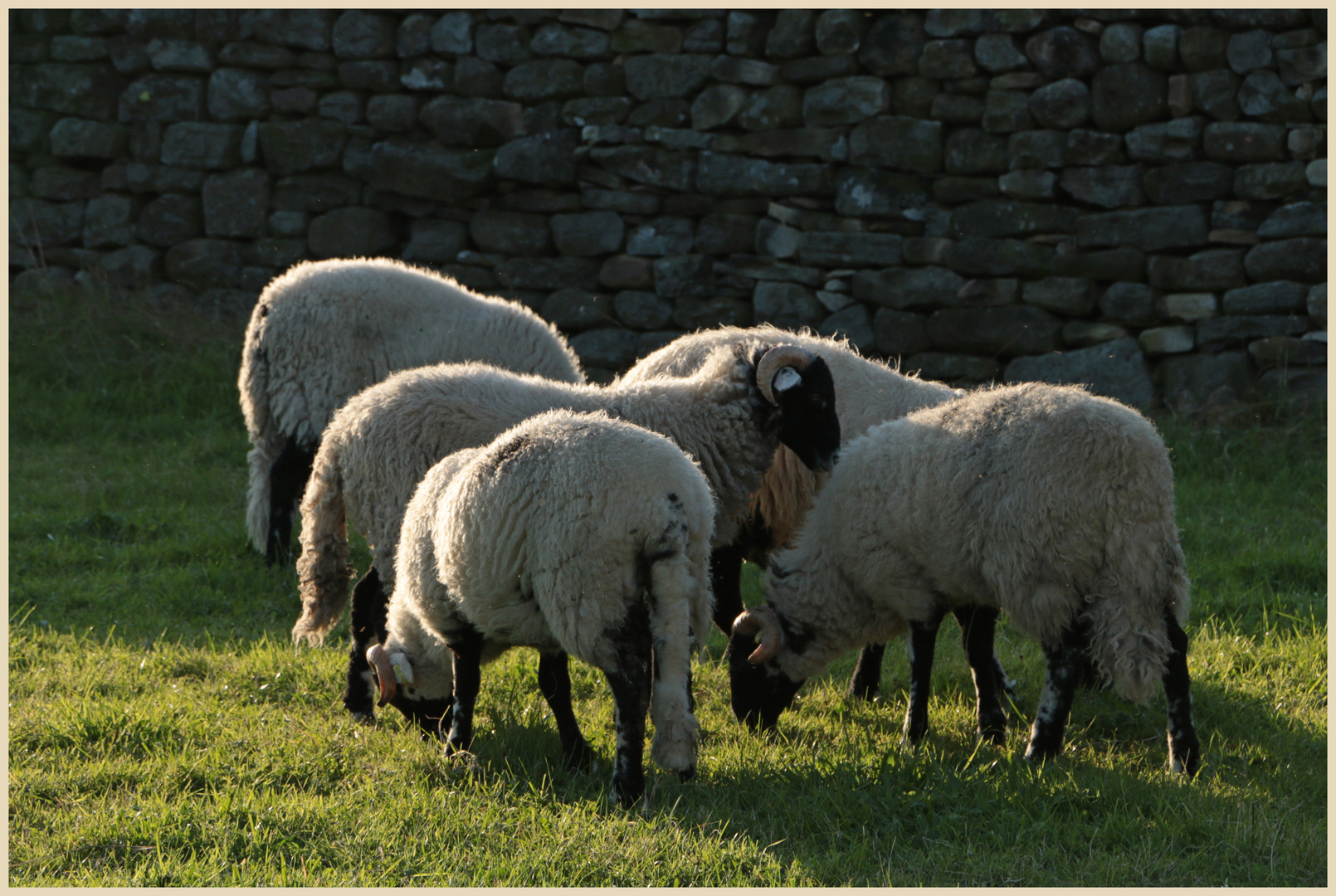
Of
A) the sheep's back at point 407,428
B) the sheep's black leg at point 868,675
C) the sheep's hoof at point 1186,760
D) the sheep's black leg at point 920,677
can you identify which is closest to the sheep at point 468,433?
the sheep's back at point 407,428

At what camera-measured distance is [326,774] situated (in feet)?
12.0

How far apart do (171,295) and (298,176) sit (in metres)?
1.49

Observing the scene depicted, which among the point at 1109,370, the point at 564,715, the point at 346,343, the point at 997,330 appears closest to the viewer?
the point at 564,715

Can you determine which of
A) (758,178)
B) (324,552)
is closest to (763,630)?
(324,552)

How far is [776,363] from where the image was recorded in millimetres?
4551

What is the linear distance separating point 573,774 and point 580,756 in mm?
94

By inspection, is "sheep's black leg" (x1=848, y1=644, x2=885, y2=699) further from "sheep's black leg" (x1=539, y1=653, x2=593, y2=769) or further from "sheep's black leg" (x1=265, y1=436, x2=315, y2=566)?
"sheep's black leg" (x1=265, y1=436, x2=315, y2=566)

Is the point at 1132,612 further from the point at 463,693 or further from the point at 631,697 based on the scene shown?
the point at 463,693

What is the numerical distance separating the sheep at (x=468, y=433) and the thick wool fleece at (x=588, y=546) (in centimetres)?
82

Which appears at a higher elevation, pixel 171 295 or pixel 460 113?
pixel 460 113

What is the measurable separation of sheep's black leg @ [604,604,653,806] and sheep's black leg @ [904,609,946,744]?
113 cm

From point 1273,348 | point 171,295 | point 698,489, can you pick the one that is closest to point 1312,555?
point 1273,348

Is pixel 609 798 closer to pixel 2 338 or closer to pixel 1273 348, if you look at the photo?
pixel 2 338

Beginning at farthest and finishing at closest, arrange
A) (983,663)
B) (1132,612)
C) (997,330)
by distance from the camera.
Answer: (997,330), (983,663), (1132,612)
